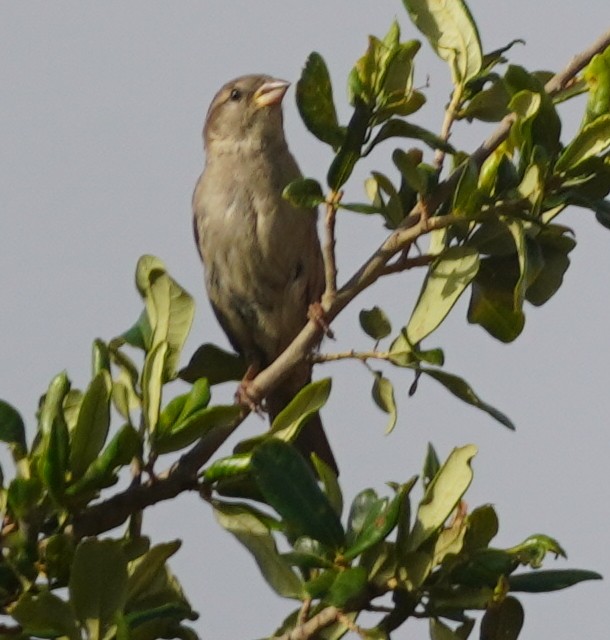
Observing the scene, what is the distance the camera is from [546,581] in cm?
220

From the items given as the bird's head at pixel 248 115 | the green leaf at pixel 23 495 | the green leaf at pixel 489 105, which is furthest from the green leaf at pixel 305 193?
the bird's head at pixel 248 115

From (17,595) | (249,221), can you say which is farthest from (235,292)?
(17,595)

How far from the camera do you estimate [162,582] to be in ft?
7.63

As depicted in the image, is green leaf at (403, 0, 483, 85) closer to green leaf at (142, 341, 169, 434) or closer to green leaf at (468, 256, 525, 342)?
green leaf at (468, 256, 525, 342)

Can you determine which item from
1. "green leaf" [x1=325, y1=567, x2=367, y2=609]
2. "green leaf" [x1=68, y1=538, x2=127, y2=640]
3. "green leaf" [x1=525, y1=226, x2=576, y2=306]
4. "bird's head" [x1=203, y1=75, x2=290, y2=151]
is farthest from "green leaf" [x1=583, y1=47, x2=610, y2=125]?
"bird's head" [x1=203, y1=75, x2=290, y2=151]

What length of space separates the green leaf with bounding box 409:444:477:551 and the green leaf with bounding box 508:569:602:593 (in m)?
0.17

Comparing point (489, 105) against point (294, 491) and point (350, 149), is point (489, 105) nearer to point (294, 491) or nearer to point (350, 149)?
point (350, 149)

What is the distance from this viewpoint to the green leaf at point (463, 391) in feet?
8.04

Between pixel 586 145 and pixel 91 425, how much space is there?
3.15 feet

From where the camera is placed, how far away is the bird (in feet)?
14.7

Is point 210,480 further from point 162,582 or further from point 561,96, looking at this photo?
point 561,96

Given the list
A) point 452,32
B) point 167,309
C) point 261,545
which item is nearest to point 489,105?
point 452,32

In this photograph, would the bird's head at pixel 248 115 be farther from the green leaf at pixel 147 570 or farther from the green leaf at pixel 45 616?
the green leaf at pixel 45 616

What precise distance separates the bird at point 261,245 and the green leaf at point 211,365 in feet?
4.40
